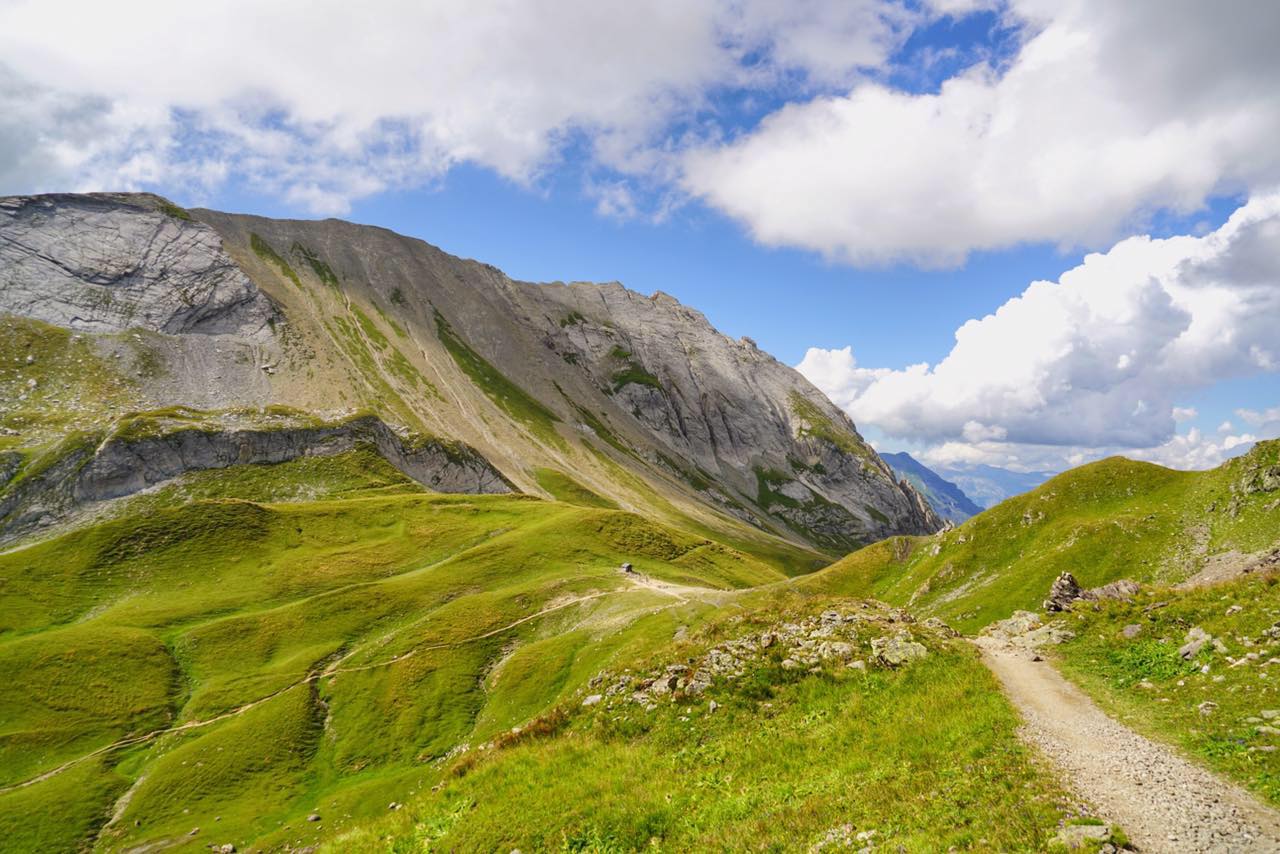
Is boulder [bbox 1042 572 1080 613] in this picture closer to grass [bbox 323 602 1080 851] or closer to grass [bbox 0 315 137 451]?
grass [bbox 323 602 1080 851]

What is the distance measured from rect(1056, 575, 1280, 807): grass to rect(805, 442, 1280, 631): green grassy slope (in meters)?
25.0

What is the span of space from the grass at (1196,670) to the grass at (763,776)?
4334 millimetres

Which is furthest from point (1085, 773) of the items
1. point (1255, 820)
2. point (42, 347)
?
point (42, 347)

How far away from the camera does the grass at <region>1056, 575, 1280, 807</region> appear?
52.0 ft

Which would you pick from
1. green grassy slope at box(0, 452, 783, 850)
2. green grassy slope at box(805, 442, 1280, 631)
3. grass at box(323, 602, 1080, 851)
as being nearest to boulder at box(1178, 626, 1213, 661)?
grass at box(323, 602, 1080, 851)

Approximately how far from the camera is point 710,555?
12769 centimetres

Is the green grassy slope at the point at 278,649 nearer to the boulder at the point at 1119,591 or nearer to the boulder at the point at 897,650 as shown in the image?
the boulder at the point at 1119,591

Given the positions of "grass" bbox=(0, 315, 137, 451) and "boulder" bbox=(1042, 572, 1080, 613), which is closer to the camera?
"boulder" bbox=(1042, 572, 1080, 613)

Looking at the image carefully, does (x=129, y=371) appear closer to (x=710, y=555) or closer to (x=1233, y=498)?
(x=710, y=555)

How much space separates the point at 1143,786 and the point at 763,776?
8.95 metres

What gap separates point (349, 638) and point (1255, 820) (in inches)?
3303

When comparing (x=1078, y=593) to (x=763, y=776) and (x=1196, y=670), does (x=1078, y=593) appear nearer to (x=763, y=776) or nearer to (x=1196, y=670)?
(x=1196, y=670)

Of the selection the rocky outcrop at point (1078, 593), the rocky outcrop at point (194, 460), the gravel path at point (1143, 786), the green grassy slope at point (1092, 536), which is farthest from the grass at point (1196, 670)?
the rocky outcrop at point (194, 460)

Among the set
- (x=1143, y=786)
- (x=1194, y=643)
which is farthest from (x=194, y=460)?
(x=1143, y=786)
